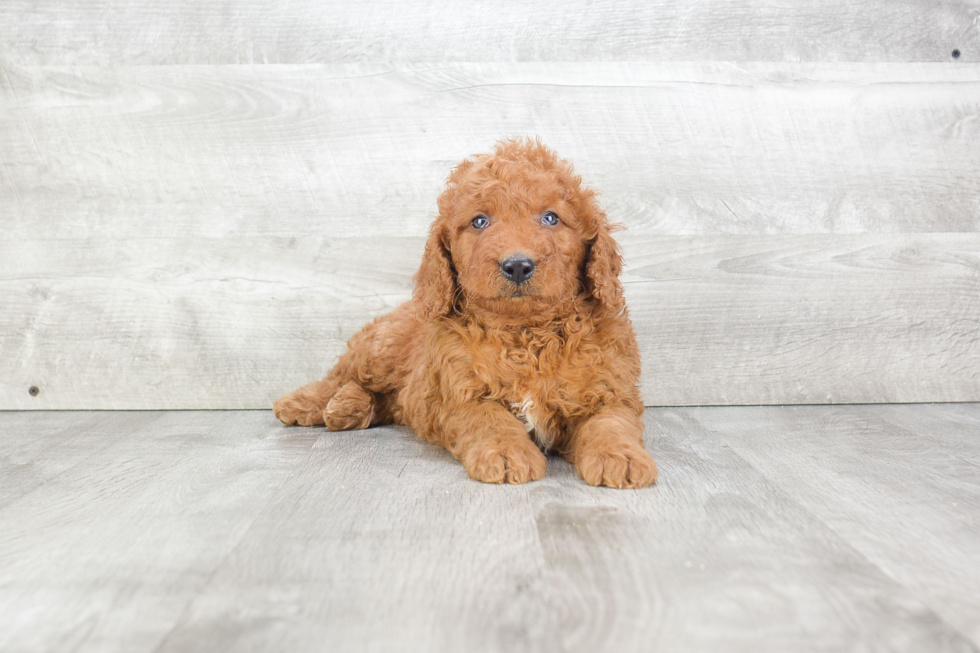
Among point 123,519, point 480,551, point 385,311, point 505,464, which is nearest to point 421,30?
point 385,311

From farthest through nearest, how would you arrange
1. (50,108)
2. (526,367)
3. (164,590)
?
(50,108) < (526,367) < (164,590)

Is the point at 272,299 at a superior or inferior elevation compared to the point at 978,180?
inferior

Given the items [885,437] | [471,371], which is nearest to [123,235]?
[471,371]

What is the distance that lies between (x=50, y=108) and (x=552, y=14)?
6.55ft

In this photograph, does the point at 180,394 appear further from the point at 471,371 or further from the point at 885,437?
the point at 885,437

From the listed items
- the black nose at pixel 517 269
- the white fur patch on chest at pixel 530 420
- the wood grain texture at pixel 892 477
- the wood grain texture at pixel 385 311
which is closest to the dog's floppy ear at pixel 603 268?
the black nose at pixel 517 269

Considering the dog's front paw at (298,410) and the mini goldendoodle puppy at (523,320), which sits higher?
the mini goldendoodle puppy at (523,320)

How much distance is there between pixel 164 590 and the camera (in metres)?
1.37

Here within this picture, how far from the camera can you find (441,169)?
10.2 ft

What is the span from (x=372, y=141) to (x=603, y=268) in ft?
4.28

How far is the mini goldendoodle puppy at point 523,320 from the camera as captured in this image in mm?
2086

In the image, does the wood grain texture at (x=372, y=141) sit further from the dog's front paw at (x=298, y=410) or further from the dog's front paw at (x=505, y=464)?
the dog's front paw at (x=505, y=464)

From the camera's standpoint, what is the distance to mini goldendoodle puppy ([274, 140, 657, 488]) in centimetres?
209

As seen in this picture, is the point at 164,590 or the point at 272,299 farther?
the point at 272,299
